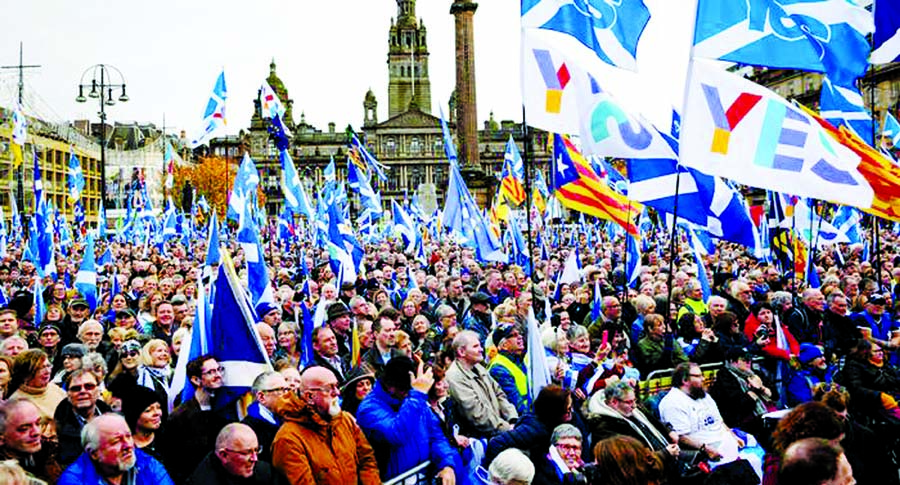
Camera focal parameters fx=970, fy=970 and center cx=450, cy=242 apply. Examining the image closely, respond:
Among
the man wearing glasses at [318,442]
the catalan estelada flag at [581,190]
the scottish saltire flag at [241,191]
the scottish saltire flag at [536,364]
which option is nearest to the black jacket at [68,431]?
the man wearing glasses at [318,442]

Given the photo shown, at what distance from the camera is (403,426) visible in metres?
5.62

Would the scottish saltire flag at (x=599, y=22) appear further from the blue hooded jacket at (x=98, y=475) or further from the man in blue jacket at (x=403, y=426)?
the blue hooded jacket at (x=98, y=475)

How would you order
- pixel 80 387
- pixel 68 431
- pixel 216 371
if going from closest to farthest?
1. pixel 68 431
2. pixel 80 387
3. pixel 216 371

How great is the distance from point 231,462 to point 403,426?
1168 millimetres

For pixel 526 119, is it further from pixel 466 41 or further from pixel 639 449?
pixel 466 41

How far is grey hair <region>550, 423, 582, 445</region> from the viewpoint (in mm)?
5637

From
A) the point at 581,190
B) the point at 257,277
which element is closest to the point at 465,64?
the point at 581,190

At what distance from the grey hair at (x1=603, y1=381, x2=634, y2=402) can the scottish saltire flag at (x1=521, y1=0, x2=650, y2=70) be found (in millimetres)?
3848

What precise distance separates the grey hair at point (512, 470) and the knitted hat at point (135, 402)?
194 centimetres

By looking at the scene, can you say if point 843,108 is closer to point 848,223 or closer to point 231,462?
point 848,223

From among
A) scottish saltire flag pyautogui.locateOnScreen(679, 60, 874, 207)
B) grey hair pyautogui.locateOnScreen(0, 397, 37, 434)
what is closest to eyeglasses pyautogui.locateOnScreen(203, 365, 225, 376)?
grey hair pyautogui.locateOnScreen(0, 397, 37, 434)

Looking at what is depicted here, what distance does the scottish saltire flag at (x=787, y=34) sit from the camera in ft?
23.7

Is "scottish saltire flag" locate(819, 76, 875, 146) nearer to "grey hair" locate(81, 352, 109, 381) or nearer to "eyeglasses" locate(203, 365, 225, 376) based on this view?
"eyeglasses" locate(203, 365, 225, 376)

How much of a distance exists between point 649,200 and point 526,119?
1.48 m
